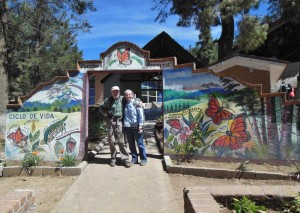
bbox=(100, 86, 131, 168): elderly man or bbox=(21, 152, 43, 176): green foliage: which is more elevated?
bbox=(100, 86, 131, 168): elderly man

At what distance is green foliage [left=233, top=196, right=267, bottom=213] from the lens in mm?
3602

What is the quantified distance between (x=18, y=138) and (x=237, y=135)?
5314 millimetres

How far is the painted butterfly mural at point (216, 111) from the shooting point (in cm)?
873

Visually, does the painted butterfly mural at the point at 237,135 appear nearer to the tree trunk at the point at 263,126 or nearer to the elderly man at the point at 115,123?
the tree trunk at the point at 263,126

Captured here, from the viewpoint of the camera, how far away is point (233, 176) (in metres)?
7.78

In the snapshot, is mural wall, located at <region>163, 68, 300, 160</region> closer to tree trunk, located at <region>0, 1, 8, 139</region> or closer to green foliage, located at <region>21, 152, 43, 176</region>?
green foliage, located at <region>21, 152, 43, 176</region>

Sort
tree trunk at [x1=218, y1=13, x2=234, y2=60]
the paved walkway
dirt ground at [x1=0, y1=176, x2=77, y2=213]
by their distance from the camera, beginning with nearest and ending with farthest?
the paved walkway, dirt ground at [x1=0, y1=176, x2=77, y2=213], tree trunk at [x1=218, y1=13, x2=234, y2=60]

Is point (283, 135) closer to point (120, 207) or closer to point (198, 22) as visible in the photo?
point (120, 207)

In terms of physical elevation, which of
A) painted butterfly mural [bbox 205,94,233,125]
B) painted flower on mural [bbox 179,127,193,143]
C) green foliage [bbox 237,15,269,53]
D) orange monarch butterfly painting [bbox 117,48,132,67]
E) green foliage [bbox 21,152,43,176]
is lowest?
green foliage [bbox 21,152,43,176]

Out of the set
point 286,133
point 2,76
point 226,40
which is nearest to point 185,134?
point 286,133

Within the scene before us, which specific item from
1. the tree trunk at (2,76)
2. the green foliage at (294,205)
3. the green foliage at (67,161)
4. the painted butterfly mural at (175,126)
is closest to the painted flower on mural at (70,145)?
the green foliage at (67,161)

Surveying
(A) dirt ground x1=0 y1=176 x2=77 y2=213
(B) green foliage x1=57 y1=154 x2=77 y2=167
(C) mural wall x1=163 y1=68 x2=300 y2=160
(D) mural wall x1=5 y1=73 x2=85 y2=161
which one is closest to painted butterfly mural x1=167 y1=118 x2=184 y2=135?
(C) mural wall x1=163 y1=68 x2=300 y2=160

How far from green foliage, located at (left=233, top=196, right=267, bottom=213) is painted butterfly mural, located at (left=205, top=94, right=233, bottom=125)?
5047mm

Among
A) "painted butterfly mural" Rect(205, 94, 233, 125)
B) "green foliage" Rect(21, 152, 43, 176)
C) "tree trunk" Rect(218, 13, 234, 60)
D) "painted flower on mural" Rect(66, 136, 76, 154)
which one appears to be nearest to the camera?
"green foliage" Rect(21, 152, 43, 176)
